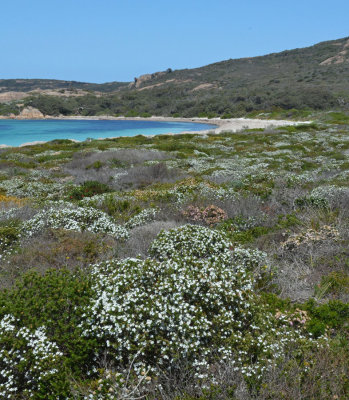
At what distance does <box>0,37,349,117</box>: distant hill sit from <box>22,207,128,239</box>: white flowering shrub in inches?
2910

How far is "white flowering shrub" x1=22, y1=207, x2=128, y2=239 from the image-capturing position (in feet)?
24.1

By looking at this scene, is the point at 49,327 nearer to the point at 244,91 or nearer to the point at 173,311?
the point at 173,311

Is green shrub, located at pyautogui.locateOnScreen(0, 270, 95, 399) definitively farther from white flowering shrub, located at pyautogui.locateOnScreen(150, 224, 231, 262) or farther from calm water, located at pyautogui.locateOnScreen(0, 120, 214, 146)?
calm water, located at pyautogui.locateOnScreen(0, 120, 214, 146)

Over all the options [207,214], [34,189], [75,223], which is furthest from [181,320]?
[34,189]

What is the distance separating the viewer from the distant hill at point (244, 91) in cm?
8194

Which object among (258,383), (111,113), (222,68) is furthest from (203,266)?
(222,68)

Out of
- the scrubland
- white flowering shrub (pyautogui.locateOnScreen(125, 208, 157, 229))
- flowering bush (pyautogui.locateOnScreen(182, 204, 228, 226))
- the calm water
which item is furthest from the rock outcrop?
flowering bush (pyautogui.locateOnScreen(182, 204, 228, 226))

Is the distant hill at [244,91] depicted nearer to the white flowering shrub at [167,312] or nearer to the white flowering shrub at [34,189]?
the white flowering shrub at [34,189]

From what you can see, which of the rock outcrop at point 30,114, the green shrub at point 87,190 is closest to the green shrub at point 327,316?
the green shrub at point 87,190

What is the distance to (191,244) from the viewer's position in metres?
5.75

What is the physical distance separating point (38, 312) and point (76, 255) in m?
2.30

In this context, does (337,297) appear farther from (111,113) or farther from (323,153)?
(111,113)

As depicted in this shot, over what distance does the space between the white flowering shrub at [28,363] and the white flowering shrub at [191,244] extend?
238 cm

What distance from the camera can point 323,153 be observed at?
813 inches
